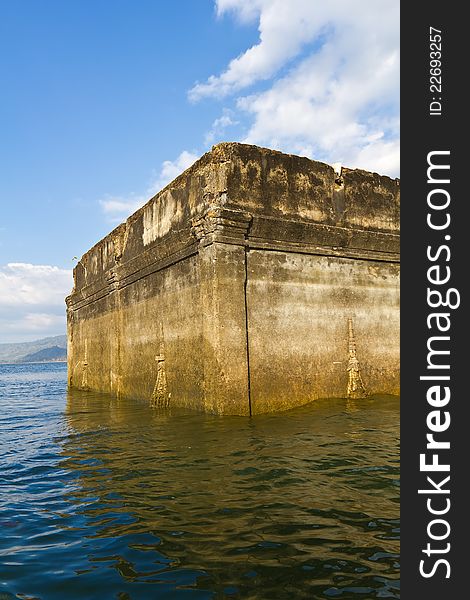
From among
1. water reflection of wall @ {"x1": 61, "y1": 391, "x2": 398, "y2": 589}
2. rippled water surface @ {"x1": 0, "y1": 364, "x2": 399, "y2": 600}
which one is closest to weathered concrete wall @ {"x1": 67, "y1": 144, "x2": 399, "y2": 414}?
water reflection of wall @ {"x1": 61, "y1": 391, "x2": 398, "y2": 589}

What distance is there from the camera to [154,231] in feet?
31.0

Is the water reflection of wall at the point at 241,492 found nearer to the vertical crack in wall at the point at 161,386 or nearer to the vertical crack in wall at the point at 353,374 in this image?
the vertical crack in wall at the point at 353,374

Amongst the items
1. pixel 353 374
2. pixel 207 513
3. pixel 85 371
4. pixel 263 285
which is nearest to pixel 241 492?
pixel 207 513

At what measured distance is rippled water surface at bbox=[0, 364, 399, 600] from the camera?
2516 millimetres

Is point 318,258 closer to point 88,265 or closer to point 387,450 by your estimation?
point 387,450

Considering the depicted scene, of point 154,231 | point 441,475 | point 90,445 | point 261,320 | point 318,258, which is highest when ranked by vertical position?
point 154,231

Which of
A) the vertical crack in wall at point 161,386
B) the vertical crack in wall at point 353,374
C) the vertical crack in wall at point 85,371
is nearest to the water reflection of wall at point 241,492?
the vertical crack in wall at point 353,374

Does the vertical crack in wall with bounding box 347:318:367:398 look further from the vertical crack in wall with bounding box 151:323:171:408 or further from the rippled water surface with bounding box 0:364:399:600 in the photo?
the vertical crack in wall with bounding box 151:323:171:408

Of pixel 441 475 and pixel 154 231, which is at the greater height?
pixel 154 231

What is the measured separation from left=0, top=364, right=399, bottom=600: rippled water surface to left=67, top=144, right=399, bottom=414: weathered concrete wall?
128 cm

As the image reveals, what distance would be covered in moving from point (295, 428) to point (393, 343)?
3.67 meters

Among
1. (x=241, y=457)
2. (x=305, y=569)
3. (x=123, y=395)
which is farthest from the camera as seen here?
(x=123, y=395)

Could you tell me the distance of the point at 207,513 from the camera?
11.2 feet

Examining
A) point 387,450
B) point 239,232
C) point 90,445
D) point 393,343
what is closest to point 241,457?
point 387,450
